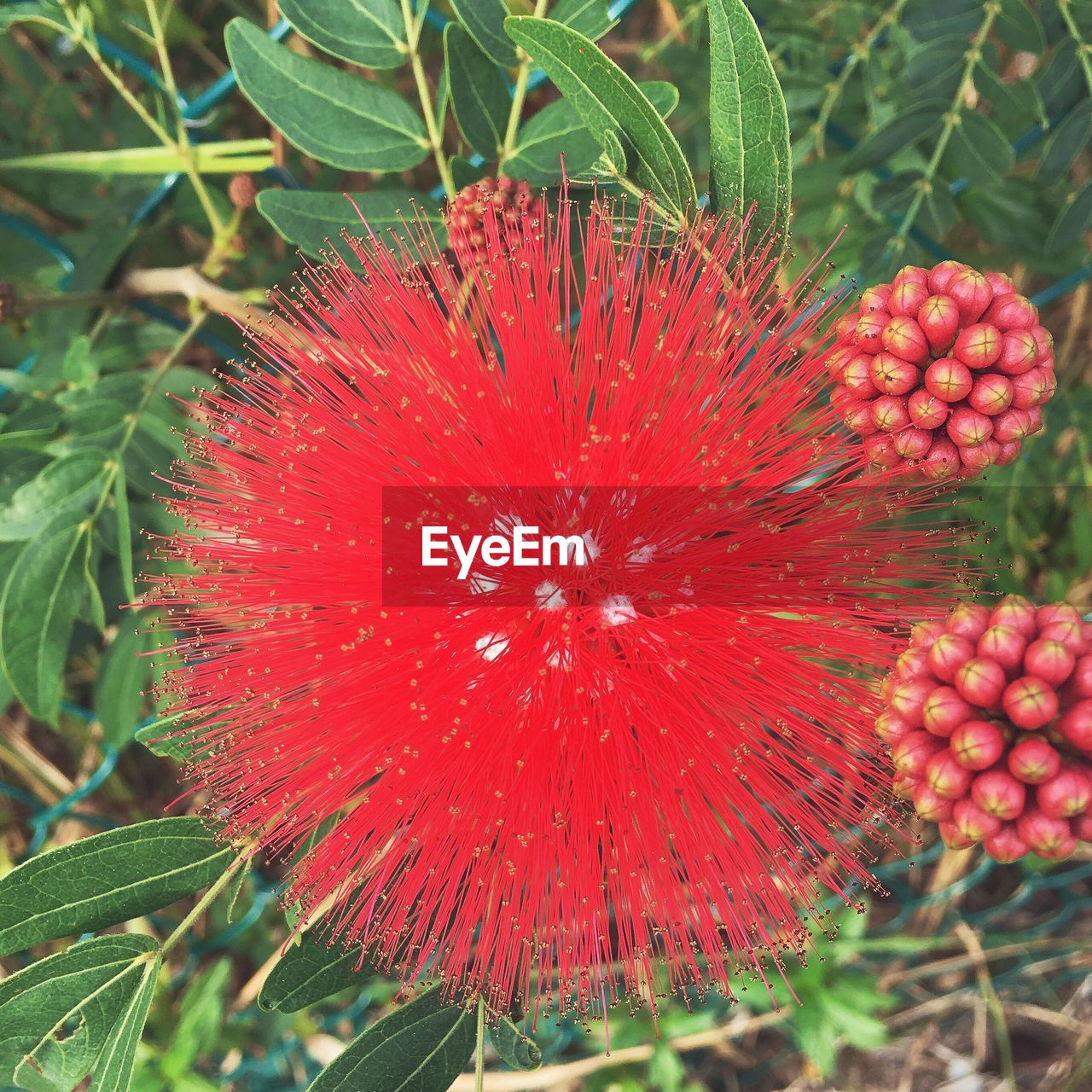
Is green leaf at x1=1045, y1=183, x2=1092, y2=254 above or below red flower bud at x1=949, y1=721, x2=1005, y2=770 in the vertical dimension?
above

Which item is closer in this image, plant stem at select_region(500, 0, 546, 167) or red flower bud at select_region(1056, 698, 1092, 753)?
red flower bud at select_region(1056, 698, 1092, 753)

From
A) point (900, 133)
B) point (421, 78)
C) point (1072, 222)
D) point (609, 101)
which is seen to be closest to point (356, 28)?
point (421, 78)

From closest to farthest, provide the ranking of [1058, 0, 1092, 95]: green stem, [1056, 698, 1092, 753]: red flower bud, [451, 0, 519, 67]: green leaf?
[1056, 698, 1092, 753]: red flower bud, [451, 0, 519, 67]: green leaf, [1058, 0, 1092, 95]: green stem

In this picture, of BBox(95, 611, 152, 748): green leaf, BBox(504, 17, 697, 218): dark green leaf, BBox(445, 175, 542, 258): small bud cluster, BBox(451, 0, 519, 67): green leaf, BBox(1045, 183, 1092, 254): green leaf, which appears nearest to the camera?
BBox(504, 17, 697, 218): dark green leaf

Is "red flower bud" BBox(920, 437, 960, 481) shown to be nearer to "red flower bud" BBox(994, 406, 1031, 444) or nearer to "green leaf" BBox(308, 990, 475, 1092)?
"red flower bud" BBox(994, 406, 1031, 444)

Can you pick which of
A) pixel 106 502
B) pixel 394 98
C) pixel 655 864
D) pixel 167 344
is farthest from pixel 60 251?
pixel 655 864

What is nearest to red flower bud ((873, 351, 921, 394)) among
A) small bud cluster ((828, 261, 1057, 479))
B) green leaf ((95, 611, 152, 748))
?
small bud cluster ((828, 261, 1057, 479))

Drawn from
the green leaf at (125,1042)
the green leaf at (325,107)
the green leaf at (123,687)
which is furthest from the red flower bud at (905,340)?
the green leaf at (123,687)

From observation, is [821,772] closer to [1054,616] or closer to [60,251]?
[1054,616]
